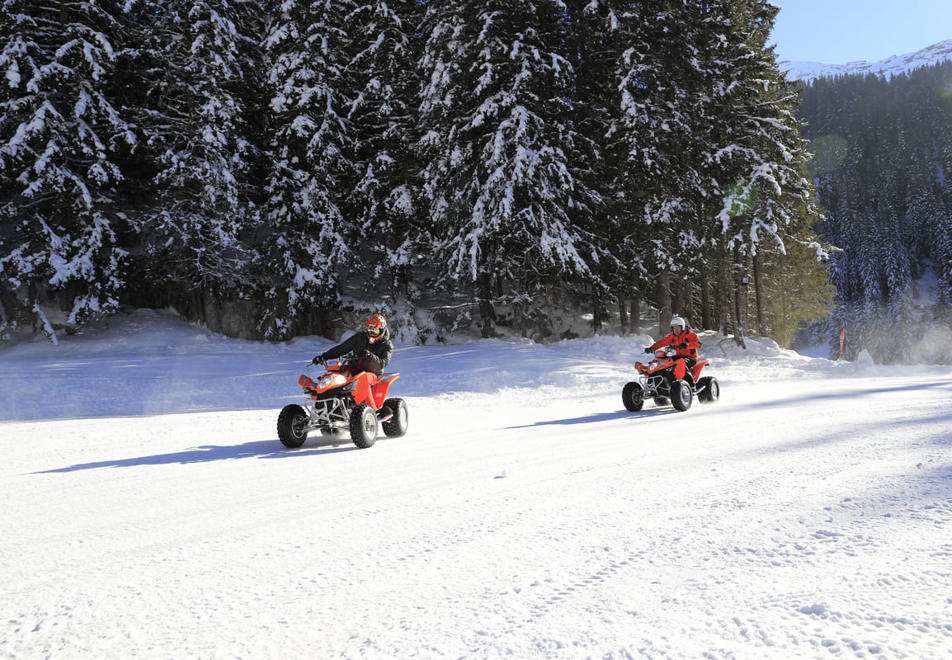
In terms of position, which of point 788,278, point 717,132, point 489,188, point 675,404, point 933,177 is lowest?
point 675,404

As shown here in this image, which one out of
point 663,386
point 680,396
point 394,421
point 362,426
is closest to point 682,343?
point 663,386

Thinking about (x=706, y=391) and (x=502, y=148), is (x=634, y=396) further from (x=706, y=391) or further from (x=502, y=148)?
(x=502, y=148)

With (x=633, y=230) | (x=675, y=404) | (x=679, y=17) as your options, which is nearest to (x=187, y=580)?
(x=675, y=404)

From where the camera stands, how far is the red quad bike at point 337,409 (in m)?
7.34

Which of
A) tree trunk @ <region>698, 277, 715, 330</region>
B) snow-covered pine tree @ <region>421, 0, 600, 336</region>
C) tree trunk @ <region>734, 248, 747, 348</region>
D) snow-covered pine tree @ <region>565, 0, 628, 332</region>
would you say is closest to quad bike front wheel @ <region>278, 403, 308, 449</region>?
snow-covered pine tree @ <region>421, 0, 600, 336</region>

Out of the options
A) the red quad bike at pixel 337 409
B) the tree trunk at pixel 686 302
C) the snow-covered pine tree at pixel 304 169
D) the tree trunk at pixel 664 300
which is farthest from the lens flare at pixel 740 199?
the red quad bike at pixel 337 409

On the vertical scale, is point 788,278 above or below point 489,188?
below

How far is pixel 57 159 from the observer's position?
1881 cm

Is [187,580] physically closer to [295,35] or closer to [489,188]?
[489,188]

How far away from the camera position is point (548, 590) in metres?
2.74

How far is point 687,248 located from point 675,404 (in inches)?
518

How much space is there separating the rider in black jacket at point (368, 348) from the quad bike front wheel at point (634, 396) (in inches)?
173

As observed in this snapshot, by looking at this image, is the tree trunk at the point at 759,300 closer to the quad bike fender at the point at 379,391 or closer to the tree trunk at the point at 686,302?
the tree trunk at the point at 686,302

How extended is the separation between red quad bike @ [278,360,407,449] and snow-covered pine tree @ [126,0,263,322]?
15280 mm
